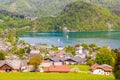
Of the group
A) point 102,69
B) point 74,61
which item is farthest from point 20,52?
point 102,69

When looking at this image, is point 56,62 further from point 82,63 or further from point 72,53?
point 72,53

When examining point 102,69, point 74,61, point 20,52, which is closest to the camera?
point 102,69

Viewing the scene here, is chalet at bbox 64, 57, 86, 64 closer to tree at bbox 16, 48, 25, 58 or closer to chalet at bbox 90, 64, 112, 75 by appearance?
tree at bbox 16, 48, 25, 58

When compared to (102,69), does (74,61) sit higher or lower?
lower

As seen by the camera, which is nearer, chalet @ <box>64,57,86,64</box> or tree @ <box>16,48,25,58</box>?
chalet @ <box>64,57,86,64</box>

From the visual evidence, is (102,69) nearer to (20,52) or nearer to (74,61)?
(74,61)

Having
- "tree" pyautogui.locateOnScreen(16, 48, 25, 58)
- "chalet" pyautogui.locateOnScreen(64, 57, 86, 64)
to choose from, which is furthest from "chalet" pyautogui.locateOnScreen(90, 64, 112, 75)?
"tree" pyautogui.locateOnScreen(16, 48, 25, 58)

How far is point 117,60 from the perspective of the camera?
27859mm

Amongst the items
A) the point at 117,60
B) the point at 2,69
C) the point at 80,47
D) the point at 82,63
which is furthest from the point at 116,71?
the point at 80,47

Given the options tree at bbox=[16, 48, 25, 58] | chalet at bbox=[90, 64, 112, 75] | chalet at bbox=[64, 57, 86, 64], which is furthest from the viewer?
tree at bbox=[16, 48, 25, 58]

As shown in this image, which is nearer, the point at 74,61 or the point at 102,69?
the point at 102,69

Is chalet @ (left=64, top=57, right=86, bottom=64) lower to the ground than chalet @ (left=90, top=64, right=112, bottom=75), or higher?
lower

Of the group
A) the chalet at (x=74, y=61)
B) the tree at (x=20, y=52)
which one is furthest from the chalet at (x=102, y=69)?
the tree at (x=20, y=52)

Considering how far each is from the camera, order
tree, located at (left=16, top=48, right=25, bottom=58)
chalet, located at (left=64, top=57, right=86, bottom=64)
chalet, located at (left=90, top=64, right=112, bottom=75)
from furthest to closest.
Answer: tree, located at (left=16, top=48, right=25, bottom=58), chalet, located at (left=64, top=57, right=86, bottom=64), chalet, located at (left=90, top=64, right=112, bottom=75)
